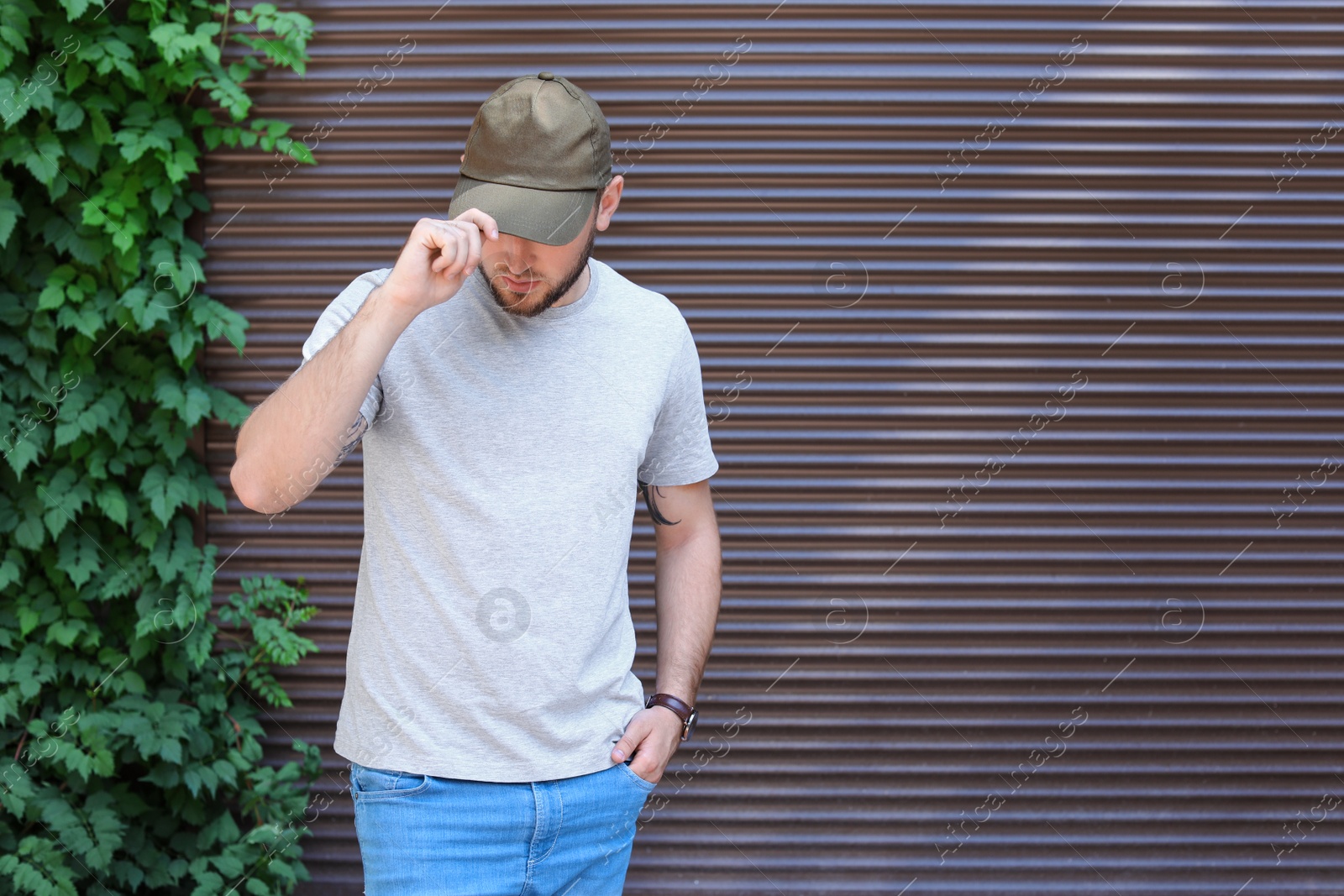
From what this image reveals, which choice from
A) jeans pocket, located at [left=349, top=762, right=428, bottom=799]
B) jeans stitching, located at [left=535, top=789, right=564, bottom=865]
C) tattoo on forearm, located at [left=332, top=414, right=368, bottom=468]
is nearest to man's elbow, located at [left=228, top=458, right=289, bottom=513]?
tattoo on forearm, located at [left=332, top=414, right=368, bottom=468]

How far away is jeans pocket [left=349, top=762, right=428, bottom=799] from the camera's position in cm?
179

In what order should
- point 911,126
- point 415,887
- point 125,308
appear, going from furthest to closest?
point 911,126, point 125,308, point 415,887

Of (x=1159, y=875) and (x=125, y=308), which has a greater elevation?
(x=125, y=308)

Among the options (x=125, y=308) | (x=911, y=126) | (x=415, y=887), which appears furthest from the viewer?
(x=911, y=126)

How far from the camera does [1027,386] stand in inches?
147

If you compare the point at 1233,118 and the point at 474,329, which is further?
the point at 1233,118

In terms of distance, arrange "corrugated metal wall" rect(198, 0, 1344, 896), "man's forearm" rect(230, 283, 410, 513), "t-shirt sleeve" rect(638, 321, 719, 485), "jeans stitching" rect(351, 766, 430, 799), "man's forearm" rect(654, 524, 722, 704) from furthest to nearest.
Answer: "corrugated metal wall" rect(198, 0, 1344, 896)
"man's forearm" rect(654, 524, 722, 704)
"t-shirt sleeve" rect(638, 321, 719, 485)
"jeans stitching" rect(351, 766, 430, 799)
"man's forearm" rect(230, 283, 410, 513)

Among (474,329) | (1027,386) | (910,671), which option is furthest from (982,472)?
(474,329)

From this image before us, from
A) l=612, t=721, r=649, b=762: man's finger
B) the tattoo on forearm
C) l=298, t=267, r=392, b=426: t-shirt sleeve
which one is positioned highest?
l=298, t=267, r=392, b=426: t-shirt sleeve

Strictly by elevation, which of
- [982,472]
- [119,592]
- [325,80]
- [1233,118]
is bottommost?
[119,592]

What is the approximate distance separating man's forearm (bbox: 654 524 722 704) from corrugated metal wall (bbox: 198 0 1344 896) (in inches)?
55.5

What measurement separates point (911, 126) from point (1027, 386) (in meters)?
1.02

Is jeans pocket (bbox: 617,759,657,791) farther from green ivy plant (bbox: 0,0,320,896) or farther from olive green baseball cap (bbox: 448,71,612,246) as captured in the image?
green ivy plant (bbox: 0,0,320,896)

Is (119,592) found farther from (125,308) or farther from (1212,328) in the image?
(1212,328)
